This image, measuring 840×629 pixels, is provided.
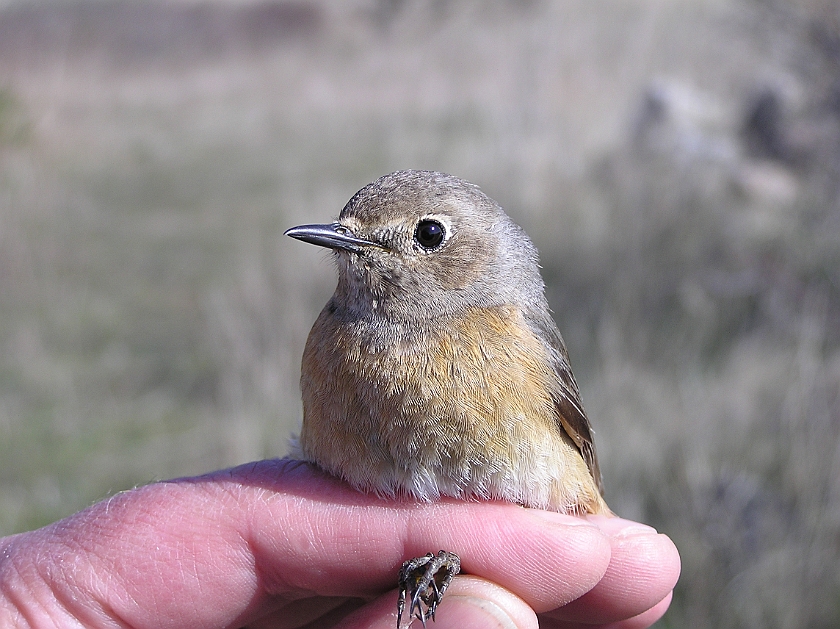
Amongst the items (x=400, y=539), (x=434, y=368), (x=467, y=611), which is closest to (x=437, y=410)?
(x=434, y=368)

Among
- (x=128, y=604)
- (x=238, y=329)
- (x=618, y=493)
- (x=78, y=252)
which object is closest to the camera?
(x=128, y=604)

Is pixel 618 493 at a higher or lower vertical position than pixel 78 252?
lower

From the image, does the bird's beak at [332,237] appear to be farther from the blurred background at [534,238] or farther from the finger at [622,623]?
the blurred background at [534,238]

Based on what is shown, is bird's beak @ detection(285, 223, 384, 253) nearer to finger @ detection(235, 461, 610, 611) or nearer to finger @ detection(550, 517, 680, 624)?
finger @ detection(235, 461, 610, 611)

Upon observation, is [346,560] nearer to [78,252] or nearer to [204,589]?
[204,589]

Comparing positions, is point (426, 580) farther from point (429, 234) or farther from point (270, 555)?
point (429, 234)

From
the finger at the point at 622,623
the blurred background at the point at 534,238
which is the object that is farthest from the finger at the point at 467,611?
the blurred background at the point at 534,238

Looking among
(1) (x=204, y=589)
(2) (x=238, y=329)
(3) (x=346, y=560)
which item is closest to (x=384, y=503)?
(3) (x=346, y=560)
